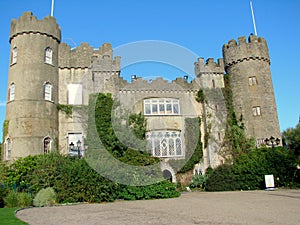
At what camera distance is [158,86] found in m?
25.2

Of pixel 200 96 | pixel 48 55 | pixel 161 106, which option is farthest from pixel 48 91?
pixel 200 96

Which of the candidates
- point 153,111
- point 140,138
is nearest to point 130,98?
point 153,111

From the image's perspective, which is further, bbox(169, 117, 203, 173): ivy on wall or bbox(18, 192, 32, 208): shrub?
bbox(169, 117, 203, 173): ivy on wall

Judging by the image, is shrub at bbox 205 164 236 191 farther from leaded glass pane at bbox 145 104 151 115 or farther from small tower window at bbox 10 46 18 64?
small tower window at bbox 10 46 18 64

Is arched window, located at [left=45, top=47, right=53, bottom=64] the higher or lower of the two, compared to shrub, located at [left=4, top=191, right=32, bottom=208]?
higher

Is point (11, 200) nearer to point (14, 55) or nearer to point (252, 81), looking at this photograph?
point (14, 55)

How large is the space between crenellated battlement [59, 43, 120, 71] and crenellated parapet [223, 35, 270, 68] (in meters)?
10.9

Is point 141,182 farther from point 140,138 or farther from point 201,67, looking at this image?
point 201,67

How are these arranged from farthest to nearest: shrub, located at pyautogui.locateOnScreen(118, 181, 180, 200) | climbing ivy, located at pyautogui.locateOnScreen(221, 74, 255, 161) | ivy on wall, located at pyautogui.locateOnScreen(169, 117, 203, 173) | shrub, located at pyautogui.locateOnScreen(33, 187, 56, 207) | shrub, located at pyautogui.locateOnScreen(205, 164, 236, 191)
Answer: ivy on wall, located at pyautogui.locateOnScreen(169, 117, 203, 173) < climbing ivy, located at pyautogui.locateOnScreen(221, 74, 255, 161) < shrub, located at pyautogui.locateOnScreen(205, 164, 236, 191) < shrub, located at pyautogui.locateOnScreen(118, 181, 180, 200) < shrub, located at pyautogui.locateOnScreen(33, 187, 56, 207)

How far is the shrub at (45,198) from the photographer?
13.8m

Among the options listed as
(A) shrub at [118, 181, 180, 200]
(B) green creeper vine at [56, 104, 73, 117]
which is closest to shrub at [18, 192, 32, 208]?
(A) shrub at [118, 181, 180, 200]

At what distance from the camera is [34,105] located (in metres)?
21.1

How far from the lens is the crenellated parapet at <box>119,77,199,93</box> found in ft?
81.1

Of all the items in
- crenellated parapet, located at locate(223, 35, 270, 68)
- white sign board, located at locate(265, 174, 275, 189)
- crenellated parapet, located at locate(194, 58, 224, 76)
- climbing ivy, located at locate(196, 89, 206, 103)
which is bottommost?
white sign board, located at locate(265, 174, 275, 189)
